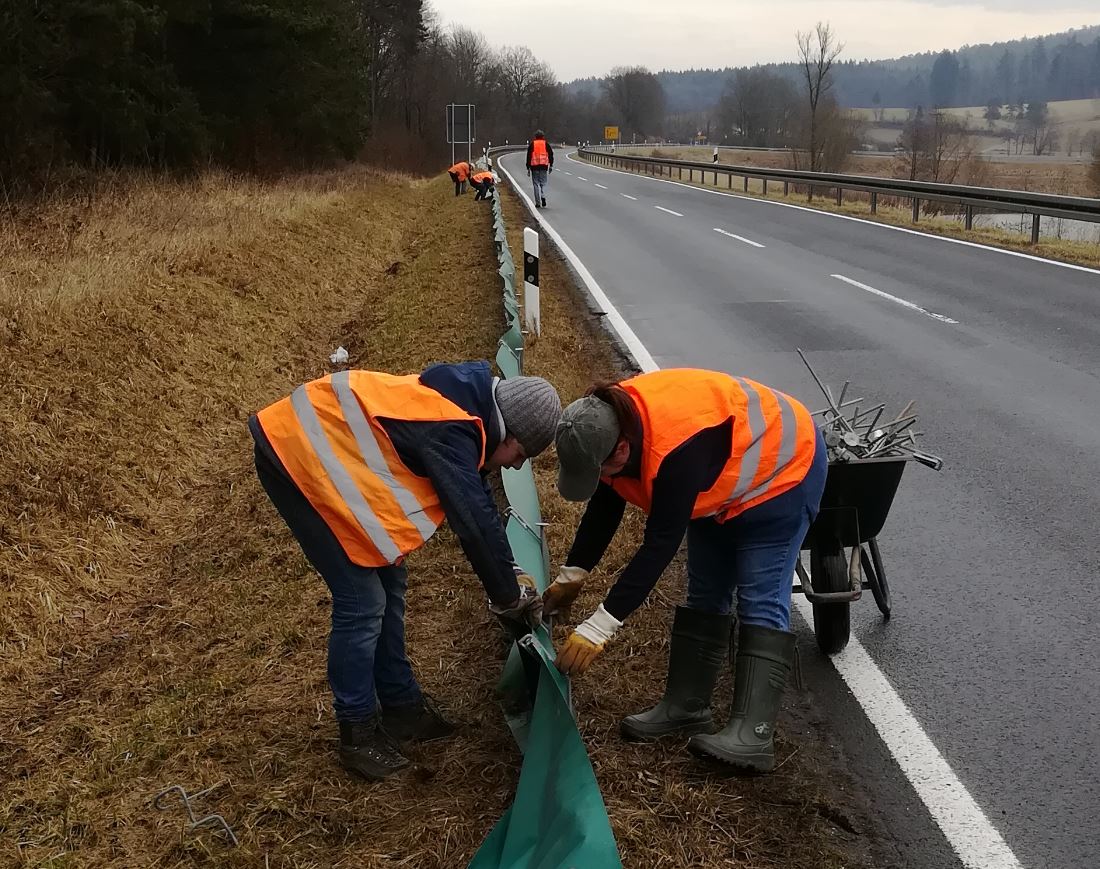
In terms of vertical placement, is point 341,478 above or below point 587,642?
above

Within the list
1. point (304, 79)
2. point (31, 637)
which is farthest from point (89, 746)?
point (304, 79)

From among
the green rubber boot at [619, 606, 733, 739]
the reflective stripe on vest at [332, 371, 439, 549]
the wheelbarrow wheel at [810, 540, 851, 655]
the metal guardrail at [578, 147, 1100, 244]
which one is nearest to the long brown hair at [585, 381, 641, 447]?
the reflective stripe on vest at [332, 371, 439, 549]

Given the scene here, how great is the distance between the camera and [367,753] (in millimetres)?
3500

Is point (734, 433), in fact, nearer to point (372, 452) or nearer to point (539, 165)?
point (372, 452)

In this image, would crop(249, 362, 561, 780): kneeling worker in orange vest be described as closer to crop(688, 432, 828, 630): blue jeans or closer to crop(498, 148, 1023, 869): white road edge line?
crop(688, 432, 828, 630): blue jeans

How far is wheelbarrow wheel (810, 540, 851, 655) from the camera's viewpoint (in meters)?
3.93

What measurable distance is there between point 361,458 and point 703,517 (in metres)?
1.16

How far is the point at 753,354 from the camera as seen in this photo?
873 centimetres

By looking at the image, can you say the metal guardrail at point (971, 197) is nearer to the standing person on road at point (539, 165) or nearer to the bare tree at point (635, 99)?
the standing person on road at point (539, 165)

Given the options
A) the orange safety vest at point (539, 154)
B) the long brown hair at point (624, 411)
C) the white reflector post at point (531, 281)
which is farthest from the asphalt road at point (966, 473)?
the orange safety vest at point (539, 154)

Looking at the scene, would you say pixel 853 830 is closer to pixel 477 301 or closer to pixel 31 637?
pixel 31 637

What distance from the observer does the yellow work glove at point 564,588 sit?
3598 millimetres

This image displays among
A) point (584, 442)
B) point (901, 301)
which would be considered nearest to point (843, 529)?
point (584, 442)

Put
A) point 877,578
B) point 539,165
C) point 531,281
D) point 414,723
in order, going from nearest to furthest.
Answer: point 414,723, point 877,578, point 531,281, point 539,165
